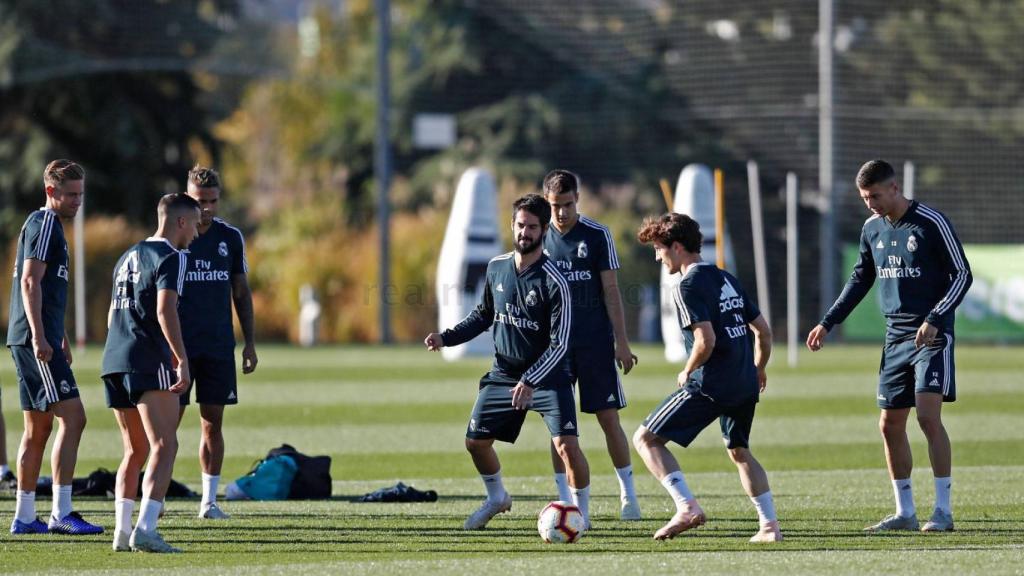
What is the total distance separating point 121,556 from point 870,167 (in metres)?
4.57

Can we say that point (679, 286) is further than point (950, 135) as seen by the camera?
No

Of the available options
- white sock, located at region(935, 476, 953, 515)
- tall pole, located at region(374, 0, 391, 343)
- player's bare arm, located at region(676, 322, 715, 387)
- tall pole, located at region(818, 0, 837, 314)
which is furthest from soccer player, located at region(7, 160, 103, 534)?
tall pole, located at region(818, 0, 837, 314)

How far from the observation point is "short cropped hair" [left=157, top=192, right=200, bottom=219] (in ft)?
27.5

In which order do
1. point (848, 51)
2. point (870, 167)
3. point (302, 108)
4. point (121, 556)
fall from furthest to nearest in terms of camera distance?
1. point (302, 108)
2. point (848, 51)
3. point (870, 167)
4. point (121, 556)

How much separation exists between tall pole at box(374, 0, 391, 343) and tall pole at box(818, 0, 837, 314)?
930 centimetres

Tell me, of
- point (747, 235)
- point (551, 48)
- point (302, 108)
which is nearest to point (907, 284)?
point (747, 235)

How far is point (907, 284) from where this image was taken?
30.3ft

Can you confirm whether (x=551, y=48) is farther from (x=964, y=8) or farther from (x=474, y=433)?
(x=474, y=433)

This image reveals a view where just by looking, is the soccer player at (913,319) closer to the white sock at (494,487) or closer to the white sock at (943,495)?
the white sock at (943,495)

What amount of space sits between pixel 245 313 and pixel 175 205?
212 cm

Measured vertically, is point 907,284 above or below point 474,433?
above

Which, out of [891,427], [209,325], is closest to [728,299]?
[891,427]

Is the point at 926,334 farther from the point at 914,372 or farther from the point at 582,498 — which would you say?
the point at 582,498

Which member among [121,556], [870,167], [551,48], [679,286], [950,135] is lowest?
[121,556]
